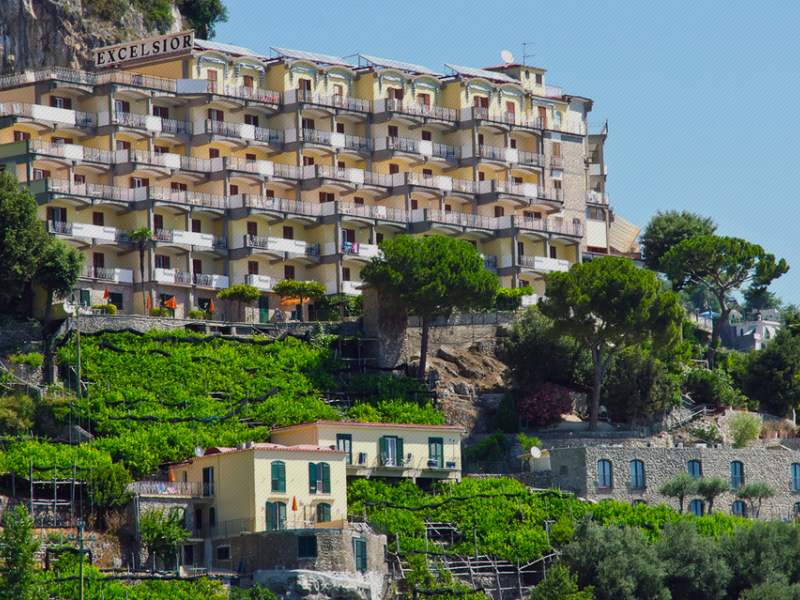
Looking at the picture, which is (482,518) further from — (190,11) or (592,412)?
(190,11)

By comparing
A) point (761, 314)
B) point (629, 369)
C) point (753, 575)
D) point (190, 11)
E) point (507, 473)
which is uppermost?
point (190, 11)

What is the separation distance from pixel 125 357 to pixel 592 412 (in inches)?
1099

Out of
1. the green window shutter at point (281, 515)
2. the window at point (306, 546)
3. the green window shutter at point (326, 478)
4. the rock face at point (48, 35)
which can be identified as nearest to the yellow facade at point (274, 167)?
the rock face at point (48, 35)

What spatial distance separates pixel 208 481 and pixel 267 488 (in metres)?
3.73

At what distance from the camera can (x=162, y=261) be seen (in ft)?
345

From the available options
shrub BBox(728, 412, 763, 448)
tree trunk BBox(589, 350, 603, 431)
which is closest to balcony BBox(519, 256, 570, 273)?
shrub BBox(728, 412, 763, 448)

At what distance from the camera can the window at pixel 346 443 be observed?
83.6m

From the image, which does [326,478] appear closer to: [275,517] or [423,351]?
[275,517]

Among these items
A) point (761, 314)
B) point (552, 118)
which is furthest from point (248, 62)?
point (761, 314)

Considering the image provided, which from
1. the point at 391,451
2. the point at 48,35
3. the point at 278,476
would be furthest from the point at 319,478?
the point at 48,35

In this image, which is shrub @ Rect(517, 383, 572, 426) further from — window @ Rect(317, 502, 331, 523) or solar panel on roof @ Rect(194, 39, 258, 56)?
solar panel on roof @ Rect(194, 39, 258, 56)

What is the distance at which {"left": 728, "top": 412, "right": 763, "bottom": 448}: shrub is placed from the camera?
100812mm

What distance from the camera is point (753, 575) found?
266 feet

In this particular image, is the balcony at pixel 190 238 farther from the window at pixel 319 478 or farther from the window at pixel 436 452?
the window at pixel 319 478
